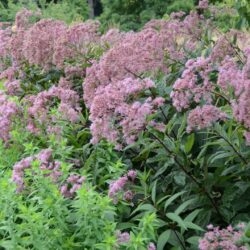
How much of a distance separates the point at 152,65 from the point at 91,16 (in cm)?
2096

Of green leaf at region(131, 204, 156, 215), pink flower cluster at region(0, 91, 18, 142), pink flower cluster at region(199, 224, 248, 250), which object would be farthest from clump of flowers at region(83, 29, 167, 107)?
pink flower cluster at region(199, 224, 248, 250)

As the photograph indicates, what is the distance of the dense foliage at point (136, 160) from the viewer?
256cm

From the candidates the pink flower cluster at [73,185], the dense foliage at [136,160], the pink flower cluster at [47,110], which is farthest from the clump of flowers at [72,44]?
the pink flower cluster at [73,185]

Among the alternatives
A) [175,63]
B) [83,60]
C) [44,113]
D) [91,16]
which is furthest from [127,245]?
[91,16]

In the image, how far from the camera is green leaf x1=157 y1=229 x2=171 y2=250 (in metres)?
2.69

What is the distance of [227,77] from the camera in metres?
2.79

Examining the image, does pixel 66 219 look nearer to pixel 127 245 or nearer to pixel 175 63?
pixel 127 245

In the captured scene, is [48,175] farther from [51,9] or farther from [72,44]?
[51,9]

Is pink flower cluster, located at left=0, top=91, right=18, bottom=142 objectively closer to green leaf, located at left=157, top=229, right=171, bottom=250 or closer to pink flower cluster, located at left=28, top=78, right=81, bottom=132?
pink flower cluster, located at left=28, top=78, right=81, bottom=132

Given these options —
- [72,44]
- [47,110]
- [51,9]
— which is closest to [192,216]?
[47,110]

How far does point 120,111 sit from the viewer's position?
2840mm

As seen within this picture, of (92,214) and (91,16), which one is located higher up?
(92,214)

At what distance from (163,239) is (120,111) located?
2.38ft

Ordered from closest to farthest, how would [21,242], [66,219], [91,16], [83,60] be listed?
[21,242] → [66,219] → [83,60] → [91,16]
